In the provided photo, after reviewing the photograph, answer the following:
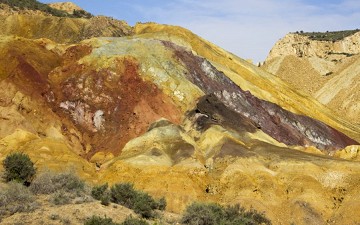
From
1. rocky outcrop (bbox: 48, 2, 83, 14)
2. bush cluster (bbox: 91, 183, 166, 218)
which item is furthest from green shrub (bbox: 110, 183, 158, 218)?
rocky outcrop (bbox: 48, 2, 83, 14)

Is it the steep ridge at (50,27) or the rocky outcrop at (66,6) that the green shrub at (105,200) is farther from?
the rocky outcrop at (66,6)

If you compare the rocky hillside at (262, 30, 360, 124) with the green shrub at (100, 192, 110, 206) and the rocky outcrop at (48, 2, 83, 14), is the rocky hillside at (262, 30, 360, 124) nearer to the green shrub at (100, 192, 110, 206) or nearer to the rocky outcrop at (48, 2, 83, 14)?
the rocky outcrop at (48, 2, 83, 14)

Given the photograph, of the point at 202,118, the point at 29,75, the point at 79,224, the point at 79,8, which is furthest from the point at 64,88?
the point at 79,8

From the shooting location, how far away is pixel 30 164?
28938mm

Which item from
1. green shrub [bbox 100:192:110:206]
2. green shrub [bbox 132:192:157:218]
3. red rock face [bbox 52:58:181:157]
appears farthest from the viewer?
red rock face [bbox 52:58:181:157]

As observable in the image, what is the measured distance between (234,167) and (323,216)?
287 inches

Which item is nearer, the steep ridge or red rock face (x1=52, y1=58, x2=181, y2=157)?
red rock face (x1=52, y1=58, x2=181, y2=157)

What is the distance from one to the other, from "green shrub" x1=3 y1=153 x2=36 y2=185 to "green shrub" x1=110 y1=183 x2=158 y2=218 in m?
5.54

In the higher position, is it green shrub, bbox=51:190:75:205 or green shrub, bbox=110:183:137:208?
green shrub, bbox=51:190:75:205

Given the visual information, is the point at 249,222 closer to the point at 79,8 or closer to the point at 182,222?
the point at 182,222

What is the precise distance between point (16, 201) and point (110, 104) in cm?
3110

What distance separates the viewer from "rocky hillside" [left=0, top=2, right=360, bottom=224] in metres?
35.4

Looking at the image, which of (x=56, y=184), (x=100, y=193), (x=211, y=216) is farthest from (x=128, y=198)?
(x=211, y=216)

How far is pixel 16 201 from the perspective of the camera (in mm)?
20156
